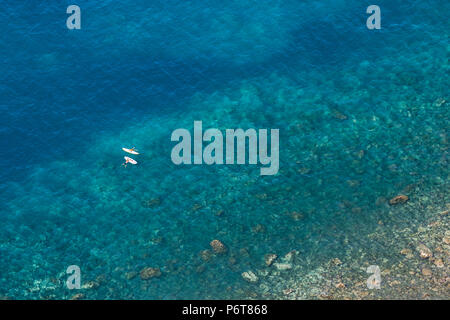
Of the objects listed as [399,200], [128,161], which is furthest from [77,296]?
[399,200]

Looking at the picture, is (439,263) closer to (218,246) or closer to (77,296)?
(218,246)

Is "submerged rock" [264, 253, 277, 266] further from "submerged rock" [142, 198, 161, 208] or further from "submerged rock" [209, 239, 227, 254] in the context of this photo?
"submerged rock" [142, 198, 161, 208]

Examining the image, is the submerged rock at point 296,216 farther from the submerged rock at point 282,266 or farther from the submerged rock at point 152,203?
the submerged rock at point 152,203

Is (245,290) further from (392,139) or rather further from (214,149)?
(392,139)

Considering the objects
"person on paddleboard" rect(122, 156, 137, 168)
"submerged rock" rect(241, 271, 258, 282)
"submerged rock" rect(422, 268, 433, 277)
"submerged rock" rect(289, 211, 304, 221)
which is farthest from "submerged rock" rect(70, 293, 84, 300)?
"submerged rock" rect(422, 268, 433, 277)

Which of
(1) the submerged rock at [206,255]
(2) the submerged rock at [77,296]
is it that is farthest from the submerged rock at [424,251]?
(2) the submerged rock at [77,296]
